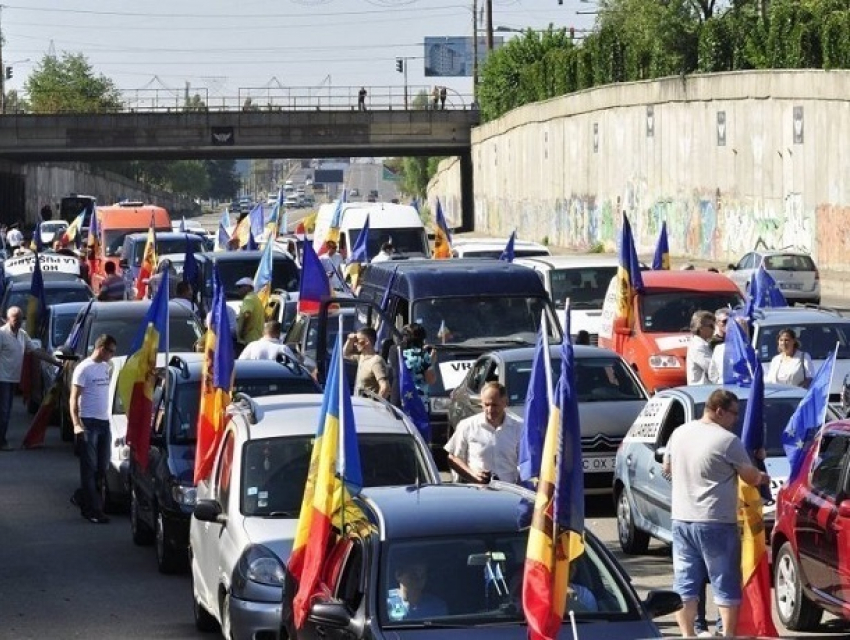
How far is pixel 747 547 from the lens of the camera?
12.0m

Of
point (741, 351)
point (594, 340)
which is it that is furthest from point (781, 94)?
point (741, 351)

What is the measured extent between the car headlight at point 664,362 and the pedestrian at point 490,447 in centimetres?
1069

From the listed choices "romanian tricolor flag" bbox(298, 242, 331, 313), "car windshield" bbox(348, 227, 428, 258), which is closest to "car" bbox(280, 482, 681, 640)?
"romanian tricolor flag" bbox(298, 242, 331, 313)

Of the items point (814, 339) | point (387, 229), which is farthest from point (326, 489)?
point (387, 229)

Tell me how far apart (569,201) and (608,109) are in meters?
5.80

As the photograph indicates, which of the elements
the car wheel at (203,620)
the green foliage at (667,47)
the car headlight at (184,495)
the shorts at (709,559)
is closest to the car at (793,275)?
the green foliage at (667,47)

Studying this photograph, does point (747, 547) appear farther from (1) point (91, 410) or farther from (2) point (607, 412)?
(1) point (91, 410)

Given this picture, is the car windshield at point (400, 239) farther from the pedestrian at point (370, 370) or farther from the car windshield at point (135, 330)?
the pedestrian at point (370, 370)

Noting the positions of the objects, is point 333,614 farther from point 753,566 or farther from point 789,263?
point 789,263

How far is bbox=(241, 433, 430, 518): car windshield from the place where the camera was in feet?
41.0

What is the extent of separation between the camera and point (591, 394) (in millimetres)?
19391

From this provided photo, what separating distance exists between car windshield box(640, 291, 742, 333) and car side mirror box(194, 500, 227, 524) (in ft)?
44.4

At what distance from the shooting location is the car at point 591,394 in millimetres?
Answer: 18297

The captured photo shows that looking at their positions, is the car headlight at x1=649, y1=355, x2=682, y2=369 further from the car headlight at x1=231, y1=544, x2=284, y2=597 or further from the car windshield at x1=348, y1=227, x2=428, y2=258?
the car windshield at x1=348, y1=227, x2=428, y2=258
